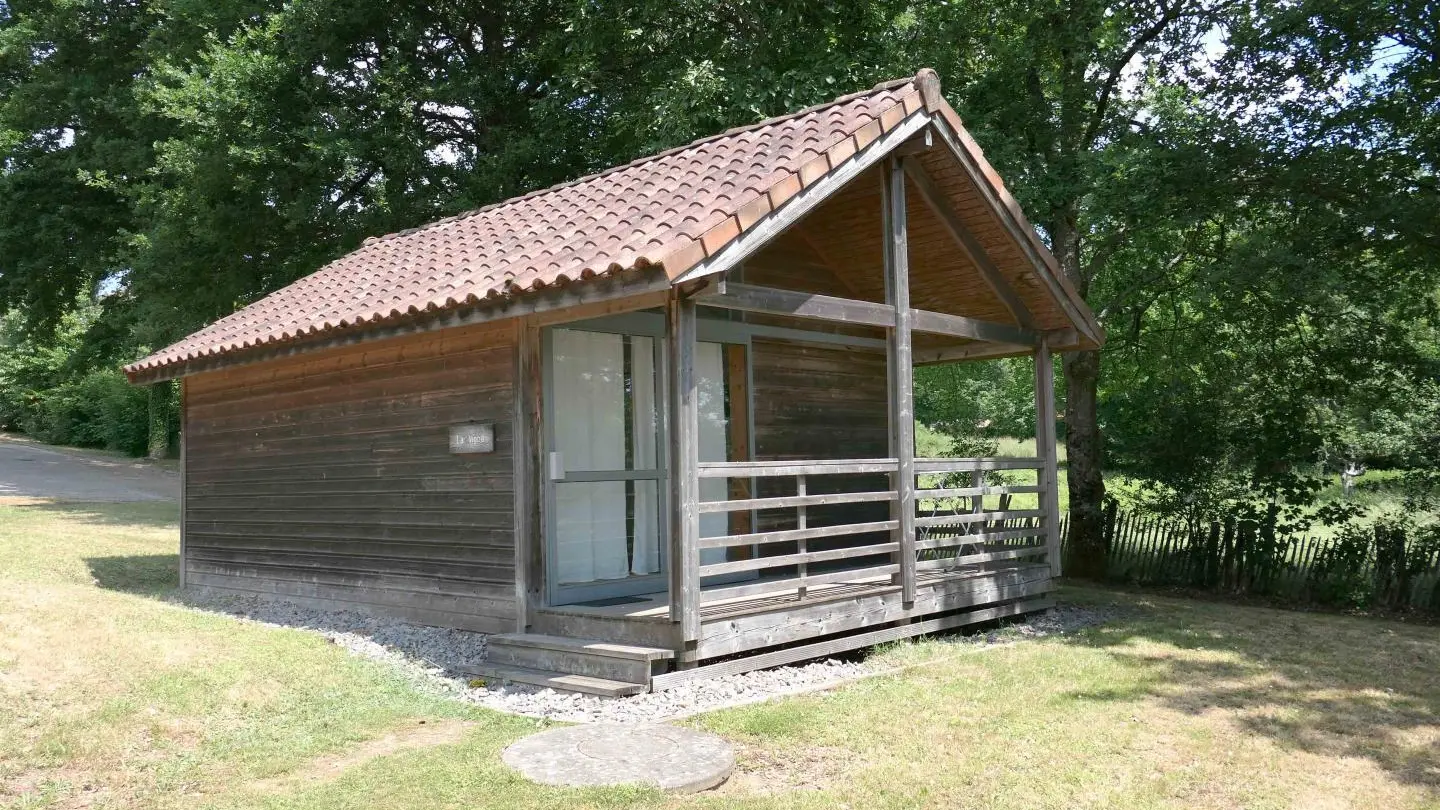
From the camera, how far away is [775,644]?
7504 millimetres

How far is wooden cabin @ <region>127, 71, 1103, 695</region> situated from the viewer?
708 cm

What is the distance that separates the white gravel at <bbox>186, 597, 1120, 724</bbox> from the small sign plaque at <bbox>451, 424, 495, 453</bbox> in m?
1.43

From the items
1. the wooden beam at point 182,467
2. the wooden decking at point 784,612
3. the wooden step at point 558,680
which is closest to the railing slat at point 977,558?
the wooden decking at point 784,612

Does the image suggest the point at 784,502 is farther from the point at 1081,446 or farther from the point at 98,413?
the point at 98,413

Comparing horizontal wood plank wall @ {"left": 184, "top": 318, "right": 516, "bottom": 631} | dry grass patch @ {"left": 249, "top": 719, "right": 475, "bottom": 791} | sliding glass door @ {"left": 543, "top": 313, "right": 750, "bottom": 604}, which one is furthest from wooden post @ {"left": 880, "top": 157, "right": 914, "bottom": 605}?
dry grass patch @ {"left": 249, "top": 719, "right": 475, "bottom": 791}

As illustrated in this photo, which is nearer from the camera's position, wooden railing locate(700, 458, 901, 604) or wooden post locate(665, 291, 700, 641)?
wooden post locate(665, 291, 700, 641)

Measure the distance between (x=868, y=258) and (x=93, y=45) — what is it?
Answer: 1967cm

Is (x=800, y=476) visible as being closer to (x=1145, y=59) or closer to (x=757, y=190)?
(x=757, y=190)

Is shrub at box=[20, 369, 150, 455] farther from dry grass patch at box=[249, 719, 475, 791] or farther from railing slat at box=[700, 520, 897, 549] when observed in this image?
dry grass patch at box=[249, 719, 475, 791]

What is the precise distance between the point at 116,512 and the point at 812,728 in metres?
17.8

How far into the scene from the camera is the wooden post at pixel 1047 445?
1012 centimetres

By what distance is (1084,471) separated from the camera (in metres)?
14.3

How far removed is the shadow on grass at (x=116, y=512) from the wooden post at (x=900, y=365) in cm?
1395

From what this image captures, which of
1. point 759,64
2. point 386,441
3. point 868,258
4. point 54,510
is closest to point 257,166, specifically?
point 54,510
